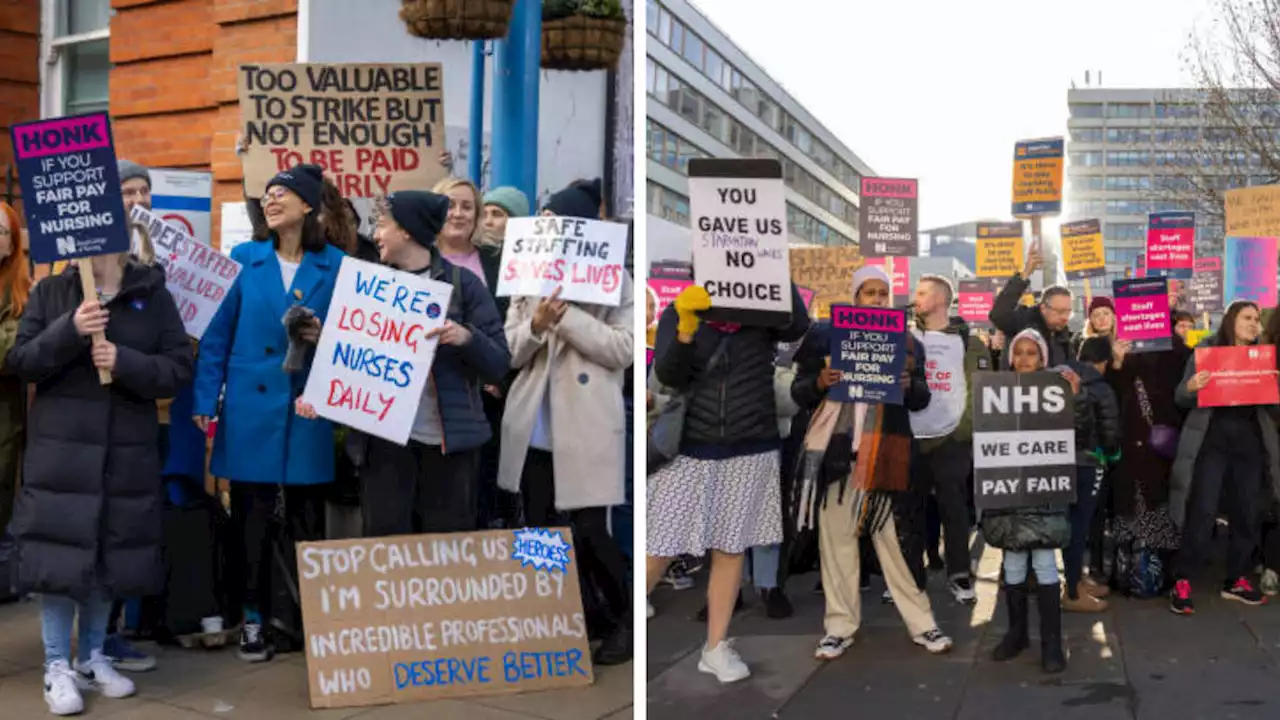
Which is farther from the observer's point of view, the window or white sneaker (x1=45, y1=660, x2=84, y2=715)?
the window

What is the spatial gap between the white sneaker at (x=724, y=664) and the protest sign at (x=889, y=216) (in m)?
6.93

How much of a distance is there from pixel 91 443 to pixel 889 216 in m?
8.85

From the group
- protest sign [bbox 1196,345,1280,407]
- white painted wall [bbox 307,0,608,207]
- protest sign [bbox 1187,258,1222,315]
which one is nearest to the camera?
protest sign [bbox 1196,345,1280,407]

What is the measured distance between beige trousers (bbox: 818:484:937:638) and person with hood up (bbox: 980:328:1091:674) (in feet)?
1.26

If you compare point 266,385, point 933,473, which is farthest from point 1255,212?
point 266,385

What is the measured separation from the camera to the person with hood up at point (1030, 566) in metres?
6.20

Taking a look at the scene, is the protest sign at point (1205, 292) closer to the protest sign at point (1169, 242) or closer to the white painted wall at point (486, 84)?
the protest sign at point (1169, 242)

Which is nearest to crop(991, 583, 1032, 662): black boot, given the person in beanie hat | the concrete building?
the person in beanie hat

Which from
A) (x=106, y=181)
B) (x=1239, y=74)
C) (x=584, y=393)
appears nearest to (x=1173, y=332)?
(x=584, y=393)

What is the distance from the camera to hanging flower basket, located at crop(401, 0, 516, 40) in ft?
23.4

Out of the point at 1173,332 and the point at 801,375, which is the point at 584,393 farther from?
the point at 1173,332

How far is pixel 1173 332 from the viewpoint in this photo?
327 inches

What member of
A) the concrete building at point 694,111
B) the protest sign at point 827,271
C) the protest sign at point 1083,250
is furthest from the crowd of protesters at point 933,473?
the concrete building at point 694,111

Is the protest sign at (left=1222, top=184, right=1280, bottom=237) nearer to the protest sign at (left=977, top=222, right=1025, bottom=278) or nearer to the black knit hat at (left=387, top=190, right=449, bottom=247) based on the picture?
the protest sign at (left=977, top=222, right=1025, bottom=278)
